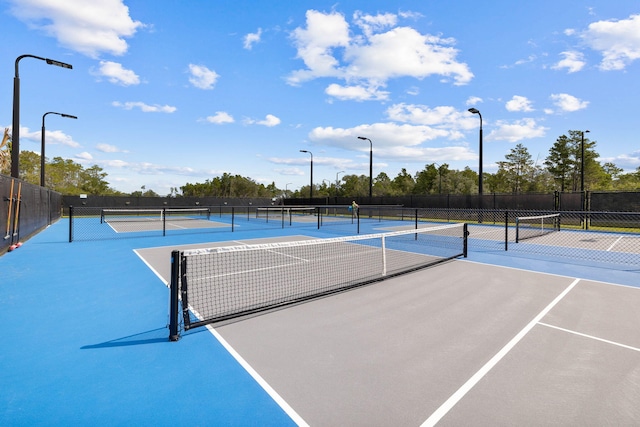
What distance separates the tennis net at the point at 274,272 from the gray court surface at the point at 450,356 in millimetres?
600

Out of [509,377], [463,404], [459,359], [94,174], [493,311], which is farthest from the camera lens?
[94,174]

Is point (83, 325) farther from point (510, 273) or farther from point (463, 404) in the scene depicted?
point (510, 273)

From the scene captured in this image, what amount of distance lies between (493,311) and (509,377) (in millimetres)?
2313

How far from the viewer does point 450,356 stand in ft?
13.5

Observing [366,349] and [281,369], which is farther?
[366,349]

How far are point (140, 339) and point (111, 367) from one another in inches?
29.8

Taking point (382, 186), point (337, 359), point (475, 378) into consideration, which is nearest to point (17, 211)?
point (337, 359)

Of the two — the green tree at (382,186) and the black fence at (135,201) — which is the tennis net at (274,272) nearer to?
the black fence at (135,201)

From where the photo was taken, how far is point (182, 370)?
3.80 meters

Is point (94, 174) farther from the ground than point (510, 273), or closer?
farther from the ground

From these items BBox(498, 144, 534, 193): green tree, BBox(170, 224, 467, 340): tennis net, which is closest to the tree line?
BBox(498, 144, 534, 193): green tree

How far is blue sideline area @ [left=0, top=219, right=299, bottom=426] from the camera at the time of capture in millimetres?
3023

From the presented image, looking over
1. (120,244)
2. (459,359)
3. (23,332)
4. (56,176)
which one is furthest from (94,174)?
(459,359)

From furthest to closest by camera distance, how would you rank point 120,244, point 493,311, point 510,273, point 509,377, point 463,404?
point 120,244
point 510,273
point 493,311
point 509,377
point 463,404
